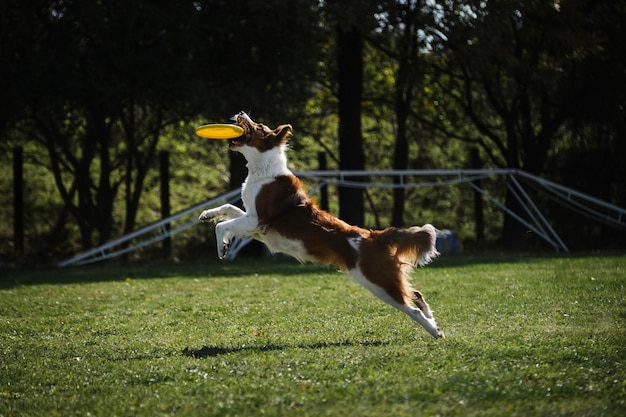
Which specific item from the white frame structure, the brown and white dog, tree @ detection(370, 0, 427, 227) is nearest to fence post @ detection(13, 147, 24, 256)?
the white frame structure

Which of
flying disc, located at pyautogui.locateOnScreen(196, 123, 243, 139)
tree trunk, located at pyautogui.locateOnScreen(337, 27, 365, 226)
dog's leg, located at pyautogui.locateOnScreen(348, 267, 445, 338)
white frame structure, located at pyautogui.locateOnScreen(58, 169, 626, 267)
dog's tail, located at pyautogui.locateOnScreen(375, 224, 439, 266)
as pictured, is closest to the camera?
dog's leg, located at pyautogui.locateOnScreen(348, 267, 445, 338)

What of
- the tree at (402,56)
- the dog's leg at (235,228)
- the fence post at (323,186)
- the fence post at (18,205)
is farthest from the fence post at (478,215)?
the dog's leg at (235,228)

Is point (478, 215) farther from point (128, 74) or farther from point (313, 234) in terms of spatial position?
point (313, 234)

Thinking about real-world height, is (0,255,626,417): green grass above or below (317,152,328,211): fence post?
below

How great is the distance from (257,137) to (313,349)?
235 cm

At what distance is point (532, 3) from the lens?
16.9m

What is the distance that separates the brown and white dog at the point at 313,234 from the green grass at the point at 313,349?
50cm

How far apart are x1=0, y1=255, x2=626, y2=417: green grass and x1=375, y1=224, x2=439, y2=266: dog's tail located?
2.32 ft

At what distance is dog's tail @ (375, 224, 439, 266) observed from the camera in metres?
7.32

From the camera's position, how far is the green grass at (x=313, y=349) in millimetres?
5156

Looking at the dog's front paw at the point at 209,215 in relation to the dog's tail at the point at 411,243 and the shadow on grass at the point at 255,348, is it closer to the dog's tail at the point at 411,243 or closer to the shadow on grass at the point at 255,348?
the shadow on grass at the point at 255,348

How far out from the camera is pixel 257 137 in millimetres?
8070

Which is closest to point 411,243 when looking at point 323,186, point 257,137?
point 257,137

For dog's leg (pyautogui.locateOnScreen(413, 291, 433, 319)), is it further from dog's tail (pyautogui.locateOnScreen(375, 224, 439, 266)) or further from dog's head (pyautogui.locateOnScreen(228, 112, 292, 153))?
dog's head (pyautogui.locateOnScreen(228, 112, 292, 153))
